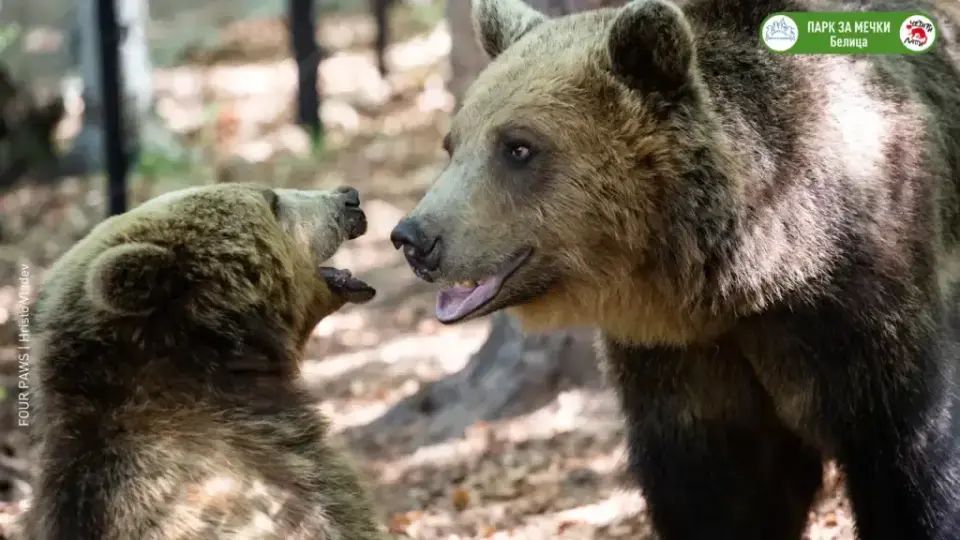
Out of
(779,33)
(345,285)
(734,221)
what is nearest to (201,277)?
(345,285)

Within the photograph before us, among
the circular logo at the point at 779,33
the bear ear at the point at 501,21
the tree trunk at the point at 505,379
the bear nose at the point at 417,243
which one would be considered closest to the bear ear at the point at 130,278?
the bear nose at the point at 417,243

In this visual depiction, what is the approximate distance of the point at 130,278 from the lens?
13.5 feet

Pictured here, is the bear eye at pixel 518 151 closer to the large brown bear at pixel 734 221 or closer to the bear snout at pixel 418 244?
the large brown bear at pixel 734 221

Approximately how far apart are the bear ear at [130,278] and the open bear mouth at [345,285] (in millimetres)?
812

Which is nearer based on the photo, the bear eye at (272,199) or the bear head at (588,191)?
the bear head at (588,191)

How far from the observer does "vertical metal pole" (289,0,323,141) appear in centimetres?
1388

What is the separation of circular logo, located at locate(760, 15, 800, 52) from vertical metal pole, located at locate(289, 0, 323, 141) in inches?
387

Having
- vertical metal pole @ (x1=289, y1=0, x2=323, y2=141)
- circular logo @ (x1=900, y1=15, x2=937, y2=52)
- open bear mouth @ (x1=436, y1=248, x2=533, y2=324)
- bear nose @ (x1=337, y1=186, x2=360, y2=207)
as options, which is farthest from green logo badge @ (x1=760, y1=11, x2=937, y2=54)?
vertical metal pole @ (x1=289, y1=0, x2=323, y2=141)

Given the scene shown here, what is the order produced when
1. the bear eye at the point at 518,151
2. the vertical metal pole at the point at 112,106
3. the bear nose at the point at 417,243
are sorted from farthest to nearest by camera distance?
the vertical metal pole at the point at 112,106 → the bear eye at the point at 518,151 → the bear nose at the point at 417,243

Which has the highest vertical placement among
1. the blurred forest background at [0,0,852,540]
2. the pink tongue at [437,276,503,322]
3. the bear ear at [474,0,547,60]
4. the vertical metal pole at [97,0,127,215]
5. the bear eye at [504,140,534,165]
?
the bear ear at [474,0,547,60]

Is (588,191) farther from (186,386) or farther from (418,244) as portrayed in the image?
(186,386)

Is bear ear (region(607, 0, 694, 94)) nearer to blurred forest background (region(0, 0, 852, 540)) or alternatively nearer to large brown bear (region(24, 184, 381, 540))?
large brown bear (region(24, 184, 381, 540))

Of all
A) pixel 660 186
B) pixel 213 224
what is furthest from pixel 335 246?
pixel 660 186

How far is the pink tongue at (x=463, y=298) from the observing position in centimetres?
452
